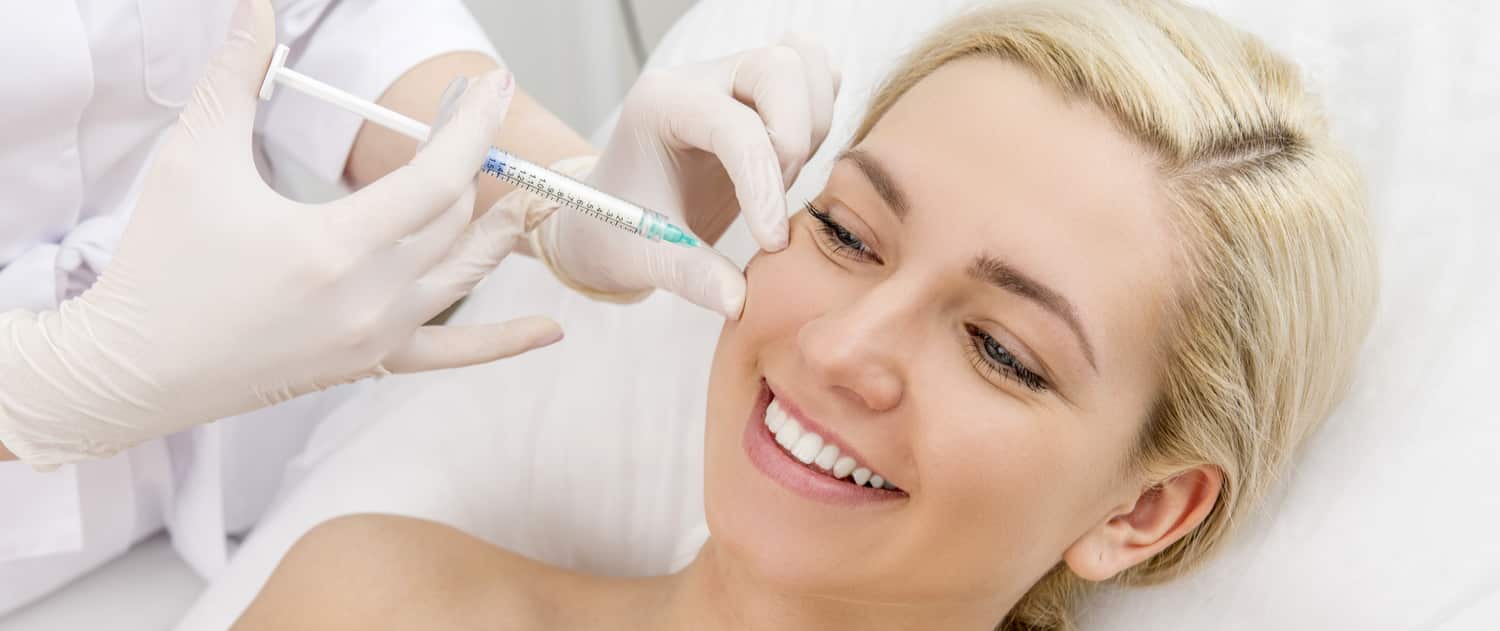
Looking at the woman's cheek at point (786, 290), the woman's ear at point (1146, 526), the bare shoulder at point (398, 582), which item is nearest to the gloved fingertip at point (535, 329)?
the woman's cheek at point (786, 290)

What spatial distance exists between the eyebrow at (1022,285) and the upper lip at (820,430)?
0.20 metres

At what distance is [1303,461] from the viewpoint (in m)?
1.32

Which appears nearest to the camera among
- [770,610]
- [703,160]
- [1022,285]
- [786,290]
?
[1022,285]

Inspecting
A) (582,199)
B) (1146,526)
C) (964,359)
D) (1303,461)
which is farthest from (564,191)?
(1303,461)

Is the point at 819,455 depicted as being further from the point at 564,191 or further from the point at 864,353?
the point at 564,191

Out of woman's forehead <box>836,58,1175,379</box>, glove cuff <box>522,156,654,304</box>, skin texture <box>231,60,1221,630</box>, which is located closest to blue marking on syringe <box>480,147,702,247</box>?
skin texture <box>231,60,1221,630</box>

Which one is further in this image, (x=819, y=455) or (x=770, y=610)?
(x=770, y=610)

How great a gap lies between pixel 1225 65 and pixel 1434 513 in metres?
0.53

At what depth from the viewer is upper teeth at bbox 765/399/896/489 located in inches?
43.0

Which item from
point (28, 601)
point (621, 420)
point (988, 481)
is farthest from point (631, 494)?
point (28, 601)

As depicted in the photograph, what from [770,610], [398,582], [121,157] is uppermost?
[121,157]

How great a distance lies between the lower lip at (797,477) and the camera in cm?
110

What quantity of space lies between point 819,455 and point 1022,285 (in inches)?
9.6

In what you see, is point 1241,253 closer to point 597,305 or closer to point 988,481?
point 988,481
